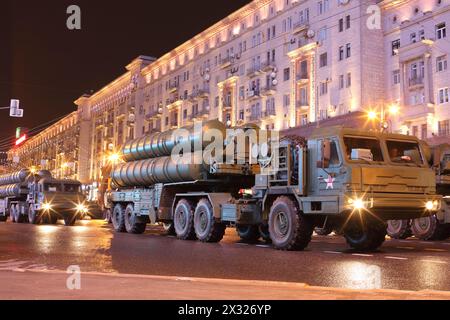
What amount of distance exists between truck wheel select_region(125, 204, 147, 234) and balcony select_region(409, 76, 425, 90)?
28832 millimetres

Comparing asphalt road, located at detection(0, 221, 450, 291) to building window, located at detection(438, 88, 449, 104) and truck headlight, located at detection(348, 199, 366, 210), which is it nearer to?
truck headlight, located at detection(348, 199, 366, 210)

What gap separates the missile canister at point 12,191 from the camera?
115 feet

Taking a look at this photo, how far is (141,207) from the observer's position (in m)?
20.3

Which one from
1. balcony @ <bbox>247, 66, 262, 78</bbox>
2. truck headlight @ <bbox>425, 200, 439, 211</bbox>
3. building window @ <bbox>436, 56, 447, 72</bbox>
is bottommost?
truck headlight @ <bbox>425, 200, 439, 211</bbox>

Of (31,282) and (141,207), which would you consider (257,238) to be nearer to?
(141,207)

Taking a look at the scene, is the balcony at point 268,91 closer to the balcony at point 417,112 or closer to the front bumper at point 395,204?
the balcony at point 417,112

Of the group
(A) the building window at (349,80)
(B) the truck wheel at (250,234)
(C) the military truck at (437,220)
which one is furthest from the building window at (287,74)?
(B) the truck wheel at (250,234)

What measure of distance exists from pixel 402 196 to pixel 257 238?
18.8 feet

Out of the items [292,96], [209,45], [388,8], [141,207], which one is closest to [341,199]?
[141,207]

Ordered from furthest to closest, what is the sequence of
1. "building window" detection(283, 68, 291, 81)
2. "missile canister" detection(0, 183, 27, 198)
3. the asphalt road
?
"building window" detection(283, 68, 291, 81) → "missile canister" detection(0, 183, 27, 198) → the asphalt road

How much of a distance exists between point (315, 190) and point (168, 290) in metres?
6.97

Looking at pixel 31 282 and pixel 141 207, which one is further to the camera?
pixel 141 207

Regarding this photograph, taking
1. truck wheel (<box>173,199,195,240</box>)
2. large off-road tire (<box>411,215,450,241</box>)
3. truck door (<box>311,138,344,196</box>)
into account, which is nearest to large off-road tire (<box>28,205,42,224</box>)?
truck wheel (<box>173,199,195,240</box>)

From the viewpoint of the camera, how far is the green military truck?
1237 centimetres
